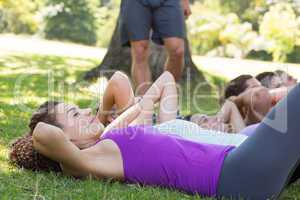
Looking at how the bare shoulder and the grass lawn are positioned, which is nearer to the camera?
the grass lawn

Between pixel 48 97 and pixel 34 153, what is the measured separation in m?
3.31

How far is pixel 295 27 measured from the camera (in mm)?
18219

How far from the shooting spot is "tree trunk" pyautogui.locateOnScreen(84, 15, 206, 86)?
25.7ft

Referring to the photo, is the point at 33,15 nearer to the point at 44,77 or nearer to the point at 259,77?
the point at 44,77

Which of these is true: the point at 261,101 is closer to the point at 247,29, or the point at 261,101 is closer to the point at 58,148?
the point at 58,148

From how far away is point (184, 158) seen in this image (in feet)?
9.24

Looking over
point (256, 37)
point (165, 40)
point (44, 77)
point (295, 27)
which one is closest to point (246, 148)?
point (165, 40)

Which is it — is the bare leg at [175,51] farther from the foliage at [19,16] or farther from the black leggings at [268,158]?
the foliage at [19,16]

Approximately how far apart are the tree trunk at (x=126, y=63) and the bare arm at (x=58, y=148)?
492cm

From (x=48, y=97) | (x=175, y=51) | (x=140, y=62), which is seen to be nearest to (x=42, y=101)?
(x=48, y=97)

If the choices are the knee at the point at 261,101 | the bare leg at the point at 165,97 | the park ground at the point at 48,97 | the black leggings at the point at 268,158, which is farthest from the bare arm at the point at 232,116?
the black leggings at the point at 268,158

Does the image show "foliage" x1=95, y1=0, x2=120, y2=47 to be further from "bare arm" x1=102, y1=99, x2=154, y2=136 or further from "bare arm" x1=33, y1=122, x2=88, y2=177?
"bare arm" x1=33, y1=122, x2=88, y2=177

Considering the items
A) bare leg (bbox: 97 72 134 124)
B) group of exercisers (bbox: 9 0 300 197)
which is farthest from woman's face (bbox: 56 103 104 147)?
bare leg (bbox: 97 72 134 124)

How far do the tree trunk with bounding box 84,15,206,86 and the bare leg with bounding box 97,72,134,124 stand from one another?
13.1ft
